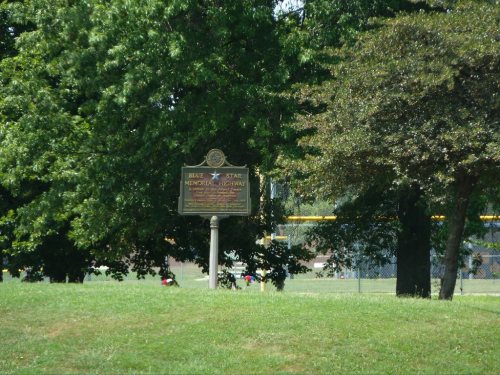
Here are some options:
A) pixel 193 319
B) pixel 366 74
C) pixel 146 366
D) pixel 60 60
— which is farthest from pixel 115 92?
pixel 146 366

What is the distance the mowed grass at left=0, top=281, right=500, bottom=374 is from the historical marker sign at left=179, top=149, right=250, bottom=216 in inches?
93.3

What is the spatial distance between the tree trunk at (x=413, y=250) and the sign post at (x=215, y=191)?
6489mm

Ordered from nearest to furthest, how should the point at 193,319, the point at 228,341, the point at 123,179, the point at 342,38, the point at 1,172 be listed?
the point at 228,341, the point at 193,319, the point at 342,38, the point at 123,179, the point at 1,172

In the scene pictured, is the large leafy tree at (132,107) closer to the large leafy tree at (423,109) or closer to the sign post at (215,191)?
the sign post at (215,191)

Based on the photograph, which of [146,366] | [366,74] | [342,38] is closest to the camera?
[146,366]

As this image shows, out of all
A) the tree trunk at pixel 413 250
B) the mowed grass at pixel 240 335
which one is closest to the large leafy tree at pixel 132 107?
the tree trunk at pixel 413 250

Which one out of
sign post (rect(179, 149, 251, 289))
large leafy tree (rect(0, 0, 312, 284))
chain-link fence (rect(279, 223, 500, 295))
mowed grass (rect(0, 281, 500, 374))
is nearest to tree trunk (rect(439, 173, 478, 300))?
mowed grass (rect(0, 281, 500, 374))

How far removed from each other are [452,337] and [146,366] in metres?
3.99

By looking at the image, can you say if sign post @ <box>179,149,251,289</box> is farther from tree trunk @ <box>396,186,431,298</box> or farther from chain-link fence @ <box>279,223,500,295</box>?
chain-link fence @ <box>279,223,500,295</box>

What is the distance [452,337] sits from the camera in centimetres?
1236

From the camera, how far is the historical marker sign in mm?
16625

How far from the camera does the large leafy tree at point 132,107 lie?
774 inches

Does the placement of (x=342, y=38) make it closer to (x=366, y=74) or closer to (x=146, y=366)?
(x=366, y=74)

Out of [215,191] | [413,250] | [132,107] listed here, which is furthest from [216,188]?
[413,250]
